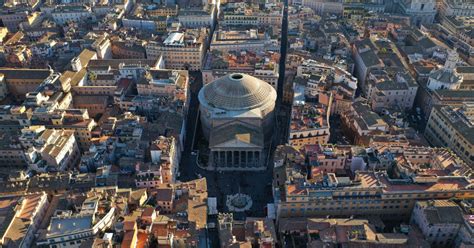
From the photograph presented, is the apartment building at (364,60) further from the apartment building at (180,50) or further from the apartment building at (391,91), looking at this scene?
the apartment building at (180,50)

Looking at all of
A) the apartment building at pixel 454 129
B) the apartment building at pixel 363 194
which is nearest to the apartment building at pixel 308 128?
the apartment building at pixel 363 194

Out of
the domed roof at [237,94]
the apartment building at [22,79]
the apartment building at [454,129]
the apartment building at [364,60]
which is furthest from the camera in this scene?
the apartment building at [22,79]

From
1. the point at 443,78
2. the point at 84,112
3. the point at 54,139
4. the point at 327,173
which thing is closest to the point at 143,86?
the point at 84,112

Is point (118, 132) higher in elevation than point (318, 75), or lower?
lower

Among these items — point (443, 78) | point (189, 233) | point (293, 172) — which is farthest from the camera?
point (443, 78)

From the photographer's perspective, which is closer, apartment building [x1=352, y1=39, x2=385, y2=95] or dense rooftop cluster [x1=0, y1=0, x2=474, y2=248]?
dense rooftop cluster [x1=0, y1=0, x2=474, y2=248]

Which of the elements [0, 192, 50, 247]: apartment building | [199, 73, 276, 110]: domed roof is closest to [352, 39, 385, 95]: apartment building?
[199, 73, 276, 110]: domed roof

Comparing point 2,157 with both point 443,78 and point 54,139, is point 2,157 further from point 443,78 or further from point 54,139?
point 443,78

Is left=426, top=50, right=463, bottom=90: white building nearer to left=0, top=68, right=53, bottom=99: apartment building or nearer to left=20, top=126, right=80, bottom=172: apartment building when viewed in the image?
left=20, top=126, right=80, bottom=172: apartment building
